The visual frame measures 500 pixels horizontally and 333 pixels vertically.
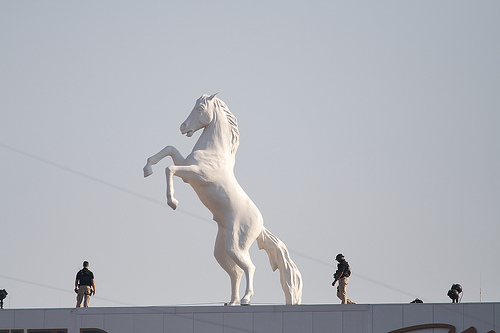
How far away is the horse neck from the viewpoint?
23.8 m

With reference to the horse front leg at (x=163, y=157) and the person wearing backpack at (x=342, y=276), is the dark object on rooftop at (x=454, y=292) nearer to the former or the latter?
the person wearing backpack at (x=342, y=276)

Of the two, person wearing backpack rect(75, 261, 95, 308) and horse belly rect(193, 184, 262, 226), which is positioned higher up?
horse belly rect(193, 184, 262, 226)

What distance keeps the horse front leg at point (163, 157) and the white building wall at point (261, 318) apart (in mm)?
2587

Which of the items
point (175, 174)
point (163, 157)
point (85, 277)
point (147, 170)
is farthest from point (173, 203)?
point (85, 277)

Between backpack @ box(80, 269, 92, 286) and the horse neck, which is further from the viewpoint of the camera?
backpack @ box(80, 269, 92, 286)

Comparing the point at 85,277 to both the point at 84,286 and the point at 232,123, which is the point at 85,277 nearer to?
the point at 84,286

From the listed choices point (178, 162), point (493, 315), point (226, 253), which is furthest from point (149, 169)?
point (493, 315)

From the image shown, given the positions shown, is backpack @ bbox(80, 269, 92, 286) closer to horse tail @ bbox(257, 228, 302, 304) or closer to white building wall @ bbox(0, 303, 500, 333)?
white building wall @ bbox(0, 303, 500, 333)

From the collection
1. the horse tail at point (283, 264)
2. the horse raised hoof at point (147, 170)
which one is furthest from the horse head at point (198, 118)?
the horse tail at point (283, 264)

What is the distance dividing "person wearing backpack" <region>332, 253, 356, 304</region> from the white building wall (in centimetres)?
167

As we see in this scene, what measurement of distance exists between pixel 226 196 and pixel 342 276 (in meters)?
2.77

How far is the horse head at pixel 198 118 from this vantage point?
2389cm

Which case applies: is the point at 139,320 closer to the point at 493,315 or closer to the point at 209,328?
the point at 209,328

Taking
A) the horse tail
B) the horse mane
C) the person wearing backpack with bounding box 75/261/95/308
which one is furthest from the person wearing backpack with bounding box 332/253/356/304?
the person wearing backpack with bounding box 75/261/95/308
